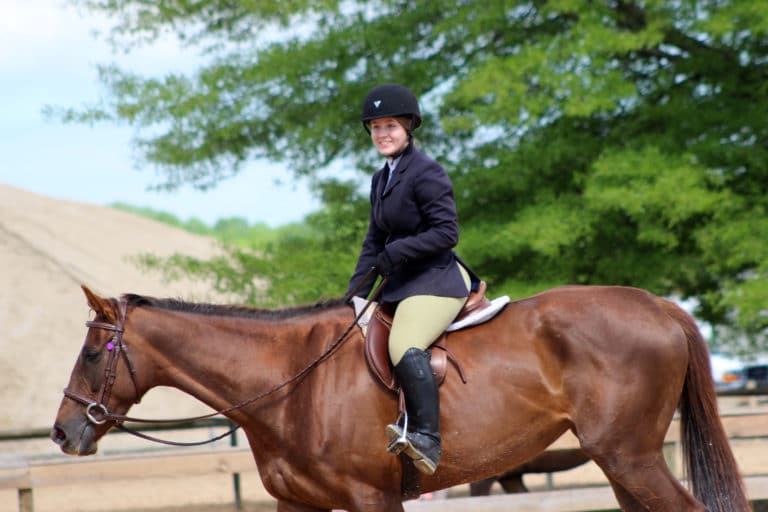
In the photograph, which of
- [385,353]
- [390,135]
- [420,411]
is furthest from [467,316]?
[390,135]

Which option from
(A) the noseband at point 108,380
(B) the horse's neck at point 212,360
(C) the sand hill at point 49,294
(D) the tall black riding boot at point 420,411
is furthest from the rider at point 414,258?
(C) the sand hill at point 49,294

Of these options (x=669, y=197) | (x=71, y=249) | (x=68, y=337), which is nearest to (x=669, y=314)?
(x=669, y=197)

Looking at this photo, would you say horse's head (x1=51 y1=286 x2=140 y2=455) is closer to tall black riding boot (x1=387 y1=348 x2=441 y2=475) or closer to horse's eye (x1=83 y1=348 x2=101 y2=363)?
horse's eye (x1=83 y1=348 x2=101 y2=363)

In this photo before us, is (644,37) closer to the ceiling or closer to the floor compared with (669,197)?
closer to the ceiling

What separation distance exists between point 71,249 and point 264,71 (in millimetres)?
20268

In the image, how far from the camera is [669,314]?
16.0 feet

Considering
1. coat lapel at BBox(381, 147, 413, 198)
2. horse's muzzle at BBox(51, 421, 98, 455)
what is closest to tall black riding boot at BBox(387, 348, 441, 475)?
coat lapel at BBox(381, 147, 413, 198)

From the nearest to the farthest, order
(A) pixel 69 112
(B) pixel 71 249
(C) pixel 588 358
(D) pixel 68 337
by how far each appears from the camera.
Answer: (C) pixel 588 358
(A) pixel 69 112
(D) pixel 68 337
(B) pixel 71 249

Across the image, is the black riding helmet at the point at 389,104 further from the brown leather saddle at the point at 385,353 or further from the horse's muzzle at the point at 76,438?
the horse's muzzle at the point at 76,438

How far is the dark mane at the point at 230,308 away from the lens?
4.66m

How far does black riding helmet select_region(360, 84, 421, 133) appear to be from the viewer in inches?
180

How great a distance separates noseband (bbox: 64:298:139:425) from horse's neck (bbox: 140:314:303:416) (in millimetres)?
146

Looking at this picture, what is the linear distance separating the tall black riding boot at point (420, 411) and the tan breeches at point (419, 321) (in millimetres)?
55

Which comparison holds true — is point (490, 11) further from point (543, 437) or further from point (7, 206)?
point (7, 206)
